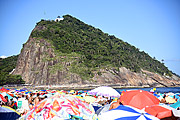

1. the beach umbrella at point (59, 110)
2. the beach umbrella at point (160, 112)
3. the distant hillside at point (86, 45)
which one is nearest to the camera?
the beach umbrella at point (59, 110)

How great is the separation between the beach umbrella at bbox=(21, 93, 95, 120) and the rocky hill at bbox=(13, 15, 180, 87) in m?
74.5

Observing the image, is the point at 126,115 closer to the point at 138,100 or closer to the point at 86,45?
the point at 138,100

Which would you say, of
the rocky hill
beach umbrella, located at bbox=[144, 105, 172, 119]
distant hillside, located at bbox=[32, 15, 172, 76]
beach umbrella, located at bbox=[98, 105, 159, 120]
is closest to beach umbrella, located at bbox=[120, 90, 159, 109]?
beach umbrella, located at bbox=[144, 105, 172, 119]

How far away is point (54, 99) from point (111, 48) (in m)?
121

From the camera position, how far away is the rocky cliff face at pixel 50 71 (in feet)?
267

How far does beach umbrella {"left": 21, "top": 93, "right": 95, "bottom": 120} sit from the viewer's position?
5.42 m

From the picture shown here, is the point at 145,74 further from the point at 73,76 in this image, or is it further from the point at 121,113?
the point at 121,113

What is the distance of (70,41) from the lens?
10994 cm

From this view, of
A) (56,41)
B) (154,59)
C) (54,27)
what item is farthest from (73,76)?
(154,59)

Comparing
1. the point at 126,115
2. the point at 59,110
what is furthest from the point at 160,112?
the point at 59,110

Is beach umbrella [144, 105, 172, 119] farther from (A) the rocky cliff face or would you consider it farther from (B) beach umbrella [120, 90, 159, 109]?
(A) the rocky cliff face

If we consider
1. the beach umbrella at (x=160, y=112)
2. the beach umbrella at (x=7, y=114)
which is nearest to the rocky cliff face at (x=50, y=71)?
the beach umbrella at (x=7, y=114)

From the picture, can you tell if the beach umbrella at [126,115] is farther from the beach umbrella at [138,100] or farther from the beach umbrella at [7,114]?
the beach umbrella at [7,114]

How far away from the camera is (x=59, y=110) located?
18.0ft
